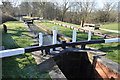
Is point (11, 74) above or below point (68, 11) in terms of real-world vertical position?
below

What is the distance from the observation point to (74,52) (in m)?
5.26

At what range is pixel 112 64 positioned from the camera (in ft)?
12.5

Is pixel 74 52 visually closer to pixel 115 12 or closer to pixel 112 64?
pixel 112 64

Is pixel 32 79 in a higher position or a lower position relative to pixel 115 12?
lower

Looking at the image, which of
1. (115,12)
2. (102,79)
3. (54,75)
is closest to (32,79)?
(54,75)

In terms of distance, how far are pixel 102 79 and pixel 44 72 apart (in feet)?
7.95

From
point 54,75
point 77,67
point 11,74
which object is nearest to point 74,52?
point 77,67

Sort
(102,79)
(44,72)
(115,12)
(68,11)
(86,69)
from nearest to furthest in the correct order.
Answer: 1. (44,72)
2. (102,79)
3. (86,69)
4. (115,12)
5. (68,11)

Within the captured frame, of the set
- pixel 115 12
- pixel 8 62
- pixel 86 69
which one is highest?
pixel 115 12

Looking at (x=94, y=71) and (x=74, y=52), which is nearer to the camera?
(x=94, y=71)

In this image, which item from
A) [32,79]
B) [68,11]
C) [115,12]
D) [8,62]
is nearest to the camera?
[32,79]

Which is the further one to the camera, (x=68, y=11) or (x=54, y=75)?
(x=68, y=11)

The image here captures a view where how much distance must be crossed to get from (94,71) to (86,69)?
72 centimetres

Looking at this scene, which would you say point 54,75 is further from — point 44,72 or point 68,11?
point 68,11
